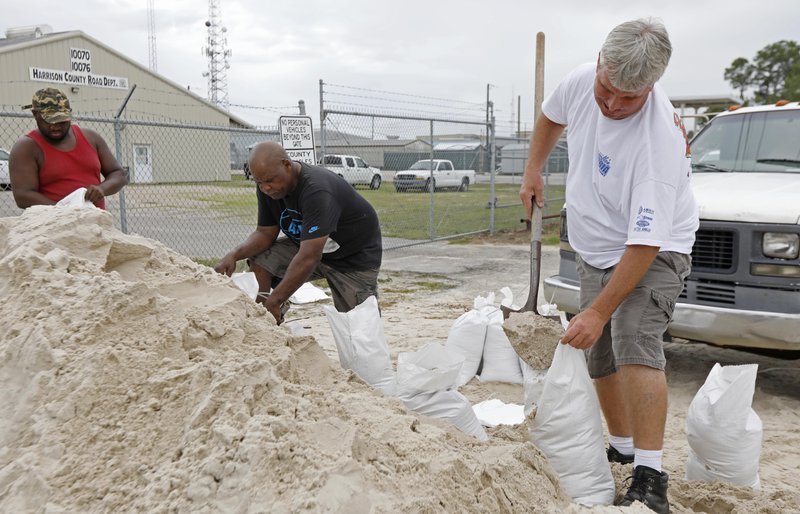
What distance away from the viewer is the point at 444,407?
299 centimetres

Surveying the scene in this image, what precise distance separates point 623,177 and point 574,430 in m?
1.01

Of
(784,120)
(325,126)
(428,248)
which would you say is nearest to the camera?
(784,120)

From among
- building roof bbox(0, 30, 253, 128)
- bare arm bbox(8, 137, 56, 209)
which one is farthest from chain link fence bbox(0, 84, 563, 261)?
building roof bbox(0, 30, 253, 128)

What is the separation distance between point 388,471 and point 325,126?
7.41m

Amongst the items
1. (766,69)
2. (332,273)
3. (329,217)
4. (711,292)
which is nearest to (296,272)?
(329,217)

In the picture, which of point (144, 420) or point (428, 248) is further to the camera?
point (428, 248)

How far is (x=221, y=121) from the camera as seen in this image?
29000mm

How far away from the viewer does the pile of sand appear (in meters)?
1.85

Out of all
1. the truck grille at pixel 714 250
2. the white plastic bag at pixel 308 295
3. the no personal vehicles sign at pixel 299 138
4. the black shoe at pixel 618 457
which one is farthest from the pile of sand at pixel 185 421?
the no personal vehicles sign at pixel 299 138

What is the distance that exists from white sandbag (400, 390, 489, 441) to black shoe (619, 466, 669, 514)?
66cm

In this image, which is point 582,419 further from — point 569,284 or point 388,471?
point 569,284

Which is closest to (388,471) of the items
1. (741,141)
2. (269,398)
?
(269,398)

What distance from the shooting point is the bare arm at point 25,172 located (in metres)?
4.11

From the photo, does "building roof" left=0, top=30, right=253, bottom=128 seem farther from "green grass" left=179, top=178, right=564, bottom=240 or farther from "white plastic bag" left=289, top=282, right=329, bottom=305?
"white plastic bag" left=289, top=282, right=329, bottom=305
